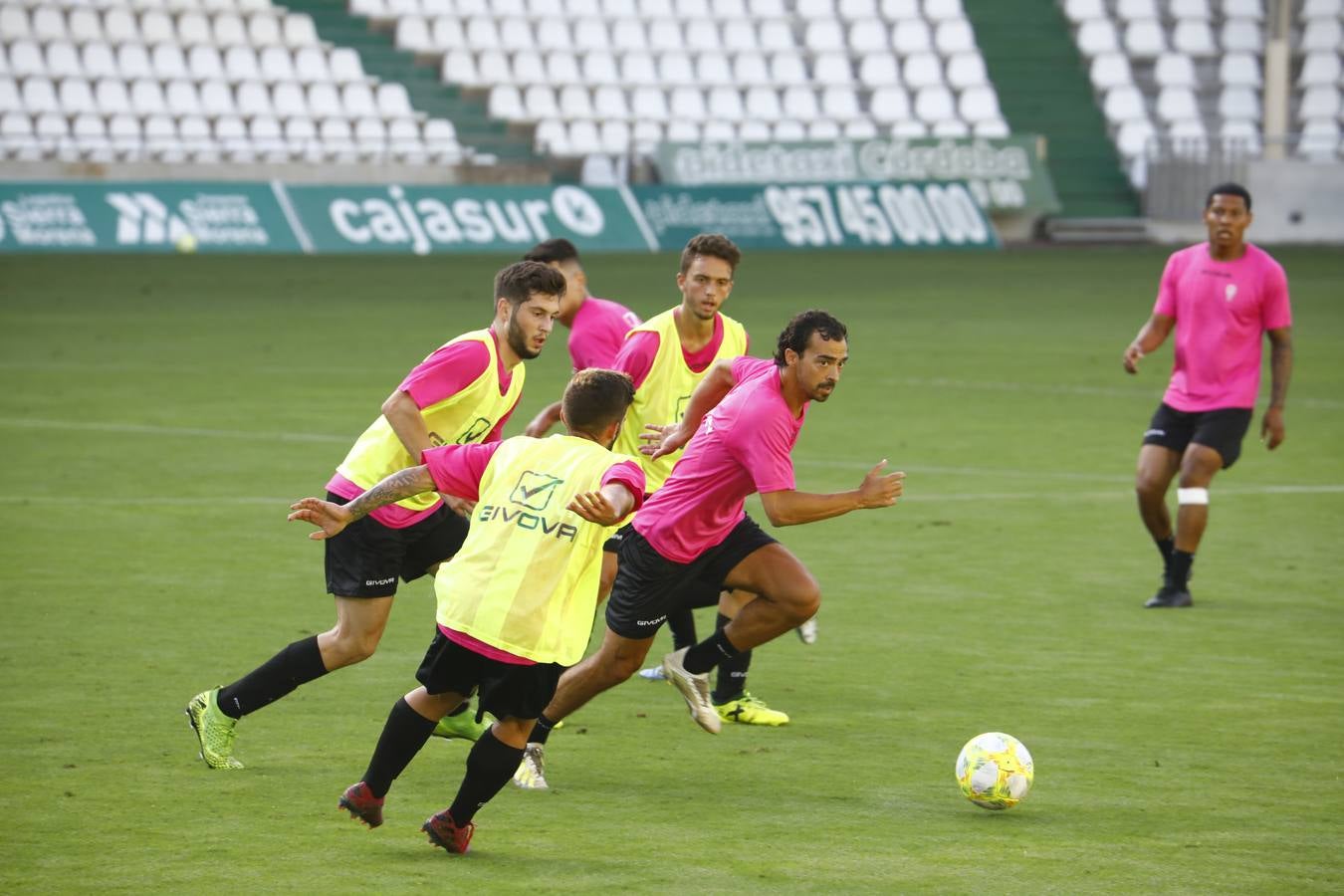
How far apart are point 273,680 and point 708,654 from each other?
1676 millimetres

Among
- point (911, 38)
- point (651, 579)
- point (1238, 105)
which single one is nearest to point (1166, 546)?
point (651, 579)

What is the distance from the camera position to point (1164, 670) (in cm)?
845

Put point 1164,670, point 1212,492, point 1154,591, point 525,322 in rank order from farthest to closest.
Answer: point 1212,492, point 1154,591, point 1164,670, point 525,322

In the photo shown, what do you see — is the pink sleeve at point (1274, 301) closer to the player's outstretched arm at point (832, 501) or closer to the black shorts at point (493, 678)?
the player's outstretched arm at point (832, 501)

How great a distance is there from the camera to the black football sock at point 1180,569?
986 cm

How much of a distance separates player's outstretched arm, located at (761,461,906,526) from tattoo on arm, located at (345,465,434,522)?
4.03ft

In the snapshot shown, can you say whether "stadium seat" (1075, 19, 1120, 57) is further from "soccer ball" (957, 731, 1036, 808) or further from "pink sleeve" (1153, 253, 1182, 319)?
"soccer ball" (957, 731, 1036, 808)

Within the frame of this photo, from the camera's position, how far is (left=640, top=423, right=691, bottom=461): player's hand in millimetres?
7430

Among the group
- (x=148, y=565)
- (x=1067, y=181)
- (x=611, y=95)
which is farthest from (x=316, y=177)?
(x=148, y=565)

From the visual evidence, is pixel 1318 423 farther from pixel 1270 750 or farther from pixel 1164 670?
pixel 1270 750

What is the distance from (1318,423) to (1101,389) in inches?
97.8

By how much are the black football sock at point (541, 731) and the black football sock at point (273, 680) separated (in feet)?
2.52

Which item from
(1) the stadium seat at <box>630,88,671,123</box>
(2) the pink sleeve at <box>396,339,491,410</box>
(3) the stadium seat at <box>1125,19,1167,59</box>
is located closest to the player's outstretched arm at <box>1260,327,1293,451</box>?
(2) the pink sleeve at <box>396,339,491,410</box>

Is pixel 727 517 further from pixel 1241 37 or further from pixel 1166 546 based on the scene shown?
pixel 1241 37
